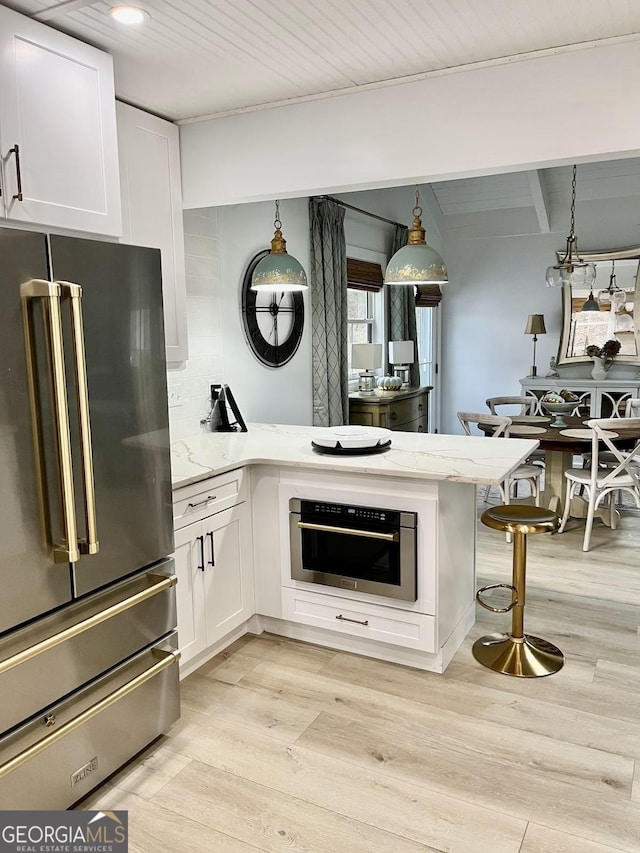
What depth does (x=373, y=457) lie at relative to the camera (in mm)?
2965

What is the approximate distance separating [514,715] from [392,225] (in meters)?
5.09

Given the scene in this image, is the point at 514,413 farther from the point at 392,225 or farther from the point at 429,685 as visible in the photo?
the point at 429,685

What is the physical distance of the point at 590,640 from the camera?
3.16 metres

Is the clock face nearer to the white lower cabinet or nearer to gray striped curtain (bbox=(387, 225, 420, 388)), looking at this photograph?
the white lower cabinet

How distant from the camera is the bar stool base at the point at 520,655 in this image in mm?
2879

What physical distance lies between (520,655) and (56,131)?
2767mm

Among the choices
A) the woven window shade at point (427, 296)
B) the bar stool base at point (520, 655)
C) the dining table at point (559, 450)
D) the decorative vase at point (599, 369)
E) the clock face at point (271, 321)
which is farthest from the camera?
the woven window shade at point (427, 296)

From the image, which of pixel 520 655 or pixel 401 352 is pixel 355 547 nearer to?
pixel 520 655

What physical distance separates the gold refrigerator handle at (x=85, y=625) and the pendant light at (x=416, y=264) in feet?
6.37

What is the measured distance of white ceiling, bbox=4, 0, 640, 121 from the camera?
2.12 m

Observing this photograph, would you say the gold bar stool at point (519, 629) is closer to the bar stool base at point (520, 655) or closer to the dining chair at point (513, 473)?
the bar stool base at point (520, 655)

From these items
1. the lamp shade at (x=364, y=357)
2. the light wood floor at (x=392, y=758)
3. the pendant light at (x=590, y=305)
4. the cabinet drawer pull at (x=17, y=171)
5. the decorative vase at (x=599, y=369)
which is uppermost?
the cabinet drawer pull at (x=17, y=171)

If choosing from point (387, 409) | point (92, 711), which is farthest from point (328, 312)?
point (92, 711)

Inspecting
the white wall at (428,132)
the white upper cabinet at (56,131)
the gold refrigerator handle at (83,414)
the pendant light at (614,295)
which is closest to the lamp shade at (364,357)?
the white wall at (428,132)
